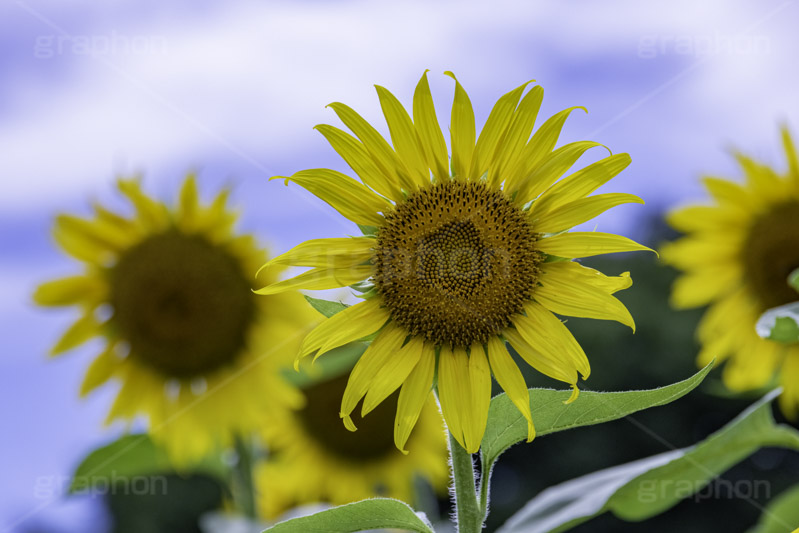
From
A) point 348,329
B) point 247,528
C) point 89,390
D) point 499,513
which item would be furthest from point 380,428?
point 499,513

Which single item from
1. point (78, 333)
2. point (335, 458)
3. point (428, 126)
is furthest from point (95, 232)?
point (428, 126)

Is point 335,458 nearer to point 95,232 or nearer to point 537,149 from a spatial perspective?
point 95,232

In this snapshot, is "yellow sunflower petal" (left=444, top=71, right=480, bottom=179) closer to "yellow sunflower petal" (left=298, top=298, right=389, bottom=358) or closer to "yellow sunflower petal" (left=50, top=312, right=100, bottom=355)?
"yellow sunflower petal" (left=298, top=298, right=389, bottom=358)

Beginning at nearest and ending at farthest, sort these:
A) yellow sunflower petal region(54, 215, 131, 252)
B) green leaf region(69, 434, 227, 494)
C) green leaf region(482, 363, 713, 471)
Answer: green leaf region(482, 363, 713, 471) < green leaf region(69, 434, 227, 494) < yellow sunflower petal region(54, 215, 131, 252)

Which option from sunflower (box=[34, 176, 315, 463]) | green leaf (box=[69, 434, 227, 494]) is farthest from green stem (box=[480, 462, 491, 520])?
sunflower (box=[34, 176, 315, 463])

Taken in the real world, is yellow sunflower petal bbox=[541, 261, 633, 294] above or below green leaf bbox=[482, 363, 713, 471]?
above

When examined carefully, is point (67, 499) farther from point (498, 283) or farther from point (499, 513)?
point (499, 513)

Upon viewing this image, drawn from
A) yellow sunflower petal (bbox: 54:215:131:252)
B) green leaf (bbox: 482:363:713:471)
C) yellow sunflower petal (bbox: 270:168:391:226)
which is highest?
yellow sunflower petal (bbox: 54:215:131:252)

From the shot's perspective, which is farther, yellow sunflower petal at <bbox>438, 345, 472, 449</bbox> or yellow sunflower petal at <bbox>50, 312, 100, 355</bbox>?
yellow sunflower petal at <bbox>50, 312, 100, 355</bbox>
